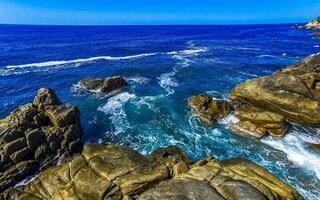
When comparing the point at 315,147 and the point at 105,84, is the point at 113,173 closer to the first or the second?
the point at 315,147

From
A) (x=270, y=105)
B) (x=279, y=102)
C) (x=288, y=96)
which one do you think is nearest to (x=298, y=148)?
(x=279, y=102)

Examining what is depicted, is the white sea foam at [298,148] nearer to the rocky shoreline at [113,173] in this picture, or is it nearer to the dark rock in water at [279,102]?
the dark rock in water at [279,102]

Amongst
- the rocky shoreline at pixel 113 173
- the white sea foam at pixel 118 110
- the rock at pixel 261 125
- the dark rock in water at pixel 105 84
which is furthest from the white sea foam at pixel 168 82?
the rocky shoreline at pixel 113 173

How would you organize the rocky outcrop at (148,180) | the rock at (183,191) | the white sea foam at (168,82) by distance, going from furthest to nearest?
the white sea foam at (168,82)
the rocky outcrop at (148,180)
the rock at (183,191)

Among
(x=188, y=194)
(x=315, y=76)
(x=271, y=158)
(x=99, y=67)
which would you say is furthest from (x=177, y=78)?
(x=188, y=194)

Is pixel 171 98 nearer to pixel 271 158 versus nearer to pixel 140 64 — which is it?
pixel 271 158

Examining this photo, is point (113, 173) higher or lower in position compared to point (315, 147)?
higher

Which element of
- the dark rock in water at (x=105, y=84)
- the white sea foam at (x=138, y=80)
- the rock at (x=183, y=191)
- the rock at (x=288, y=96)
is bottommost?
the white sea foam at (x=138, y=80)
